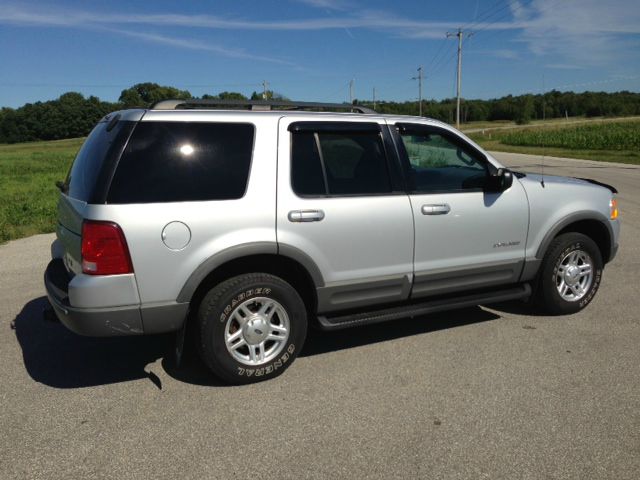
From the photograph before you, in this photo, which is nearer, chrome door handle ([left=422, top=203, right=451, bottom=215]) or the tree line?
chrome door handle ([left=422, top=203, right=451, bottom=215])

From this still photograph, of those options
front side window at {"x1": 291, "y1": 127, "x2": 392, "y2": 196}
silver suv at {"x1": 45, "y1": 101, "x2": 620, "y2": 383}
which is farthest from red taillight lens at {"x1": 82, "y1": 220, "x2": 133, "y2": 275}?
front side window at {"x1": 291, "y1": 127, "x2": 392, "y2": 196}

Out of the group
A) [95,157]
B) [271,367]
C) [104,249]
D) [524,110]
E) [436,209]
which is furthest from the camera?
[524,110]

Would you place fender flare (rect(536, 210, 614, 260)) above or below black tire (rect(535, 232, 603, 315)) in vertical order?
above

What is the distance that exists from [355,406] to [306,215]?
1.28 metres

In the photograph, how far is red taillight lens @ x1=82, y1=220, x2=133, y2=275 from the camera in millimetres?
3125

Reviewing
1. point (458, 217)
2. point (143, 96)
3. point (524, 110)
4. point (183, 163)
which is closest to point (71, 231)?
point (183, 163)

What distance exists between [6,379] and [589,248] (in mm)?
4870

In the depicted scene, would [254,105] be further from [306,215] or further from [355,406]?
[355,406]

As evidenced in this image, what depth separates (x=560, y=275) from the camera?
189 inches

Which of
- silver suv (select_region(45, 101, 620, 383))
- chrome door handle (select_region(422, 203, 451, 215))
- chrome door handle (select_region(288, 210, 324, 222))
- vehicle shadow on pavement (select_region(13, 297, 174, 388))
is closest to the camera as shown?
silver suv (select_region(45, 101, 620, 383))

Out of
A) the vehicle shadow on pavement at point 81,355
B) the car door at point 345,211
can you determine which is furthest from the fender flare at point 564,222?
the vehicle shadow on pavement at point 81,355

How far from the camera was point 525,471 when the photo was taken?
2666 millimetres

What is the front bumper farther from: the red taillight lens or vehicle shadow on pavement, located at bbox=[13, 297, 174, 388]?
vehicle shadow on pavement, located at bbox=[13, 297, 174, 388]

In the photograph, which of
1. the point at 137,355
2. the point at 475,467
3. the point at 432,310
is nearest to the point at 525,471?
the point at 475,467
